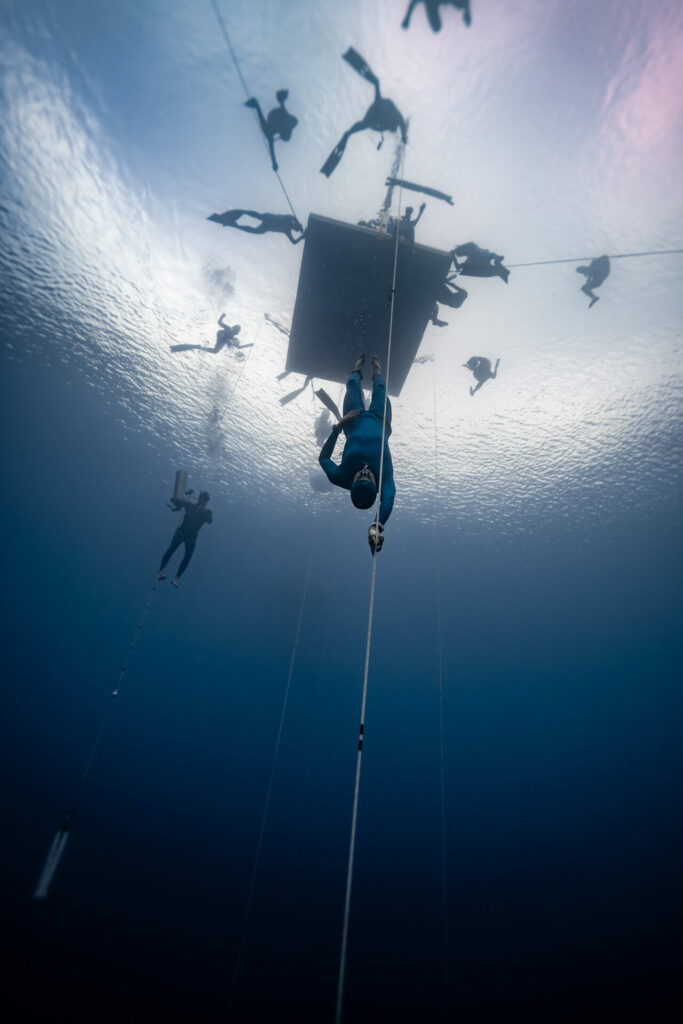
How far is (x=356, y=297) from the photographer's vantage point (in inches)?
257

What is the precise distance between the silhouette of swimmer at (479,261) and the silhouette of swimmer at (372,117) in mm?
1857

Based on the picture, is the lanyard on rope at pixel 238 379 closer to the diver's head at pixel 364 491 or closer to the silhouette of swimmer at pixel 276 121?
the silhouette of swimmer at pixel 276 121

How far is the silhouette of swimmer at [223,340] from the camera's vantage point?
403 inches

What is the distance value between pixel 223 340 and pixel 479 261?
7207 mm

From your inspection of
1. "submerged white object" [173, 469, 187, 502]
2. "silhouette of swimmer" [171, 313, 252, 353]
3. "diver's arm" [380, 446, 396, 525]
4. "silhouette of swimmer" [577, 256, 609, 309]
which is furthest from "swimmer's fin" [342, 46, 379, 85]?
"submerged white object" [173, 469, 187, 502]

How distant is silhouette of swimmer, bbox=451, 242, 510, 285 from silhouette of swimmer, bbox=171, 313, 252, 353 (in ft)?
21.3

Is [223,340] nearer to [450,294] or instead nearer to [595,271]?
[450,294]

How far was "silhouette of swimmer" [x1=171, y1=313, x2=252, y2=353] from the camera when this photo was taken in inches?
403

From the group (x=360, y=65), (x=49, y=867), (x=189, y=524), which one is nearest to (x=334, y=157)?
(x=360, y=65)

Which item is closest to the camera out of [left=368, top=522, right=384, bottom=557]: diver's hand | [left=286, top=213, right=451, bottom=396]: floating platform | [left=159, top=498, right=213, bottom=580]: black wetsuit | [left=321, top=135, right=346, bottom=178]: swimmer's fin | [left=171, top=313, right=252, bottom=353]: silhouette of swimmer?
[left=368, top=522, right=384, bottom=557]: diver's hand

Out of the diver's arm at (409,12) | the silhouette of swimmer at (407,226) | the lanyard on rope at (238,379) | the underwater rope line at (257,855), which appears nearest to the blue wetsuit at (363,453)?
the silhouette of swimmer at (407,226)

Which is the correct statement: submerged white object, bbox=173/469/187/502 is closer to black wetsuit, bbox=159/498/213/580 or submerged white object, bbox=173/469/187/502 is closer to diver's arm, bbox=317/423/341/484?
black wetsuit, bbox=159/498/213/580

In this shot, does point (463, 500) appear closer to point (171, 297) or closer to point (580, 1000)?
point (171, 297)

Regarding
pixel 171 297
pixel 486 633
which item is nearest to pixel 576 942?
pixel 486 633
